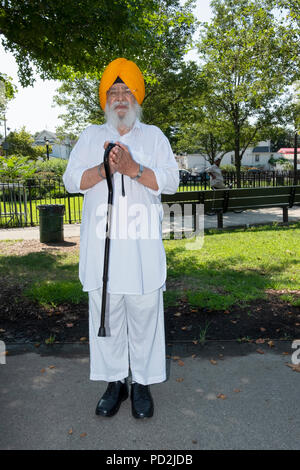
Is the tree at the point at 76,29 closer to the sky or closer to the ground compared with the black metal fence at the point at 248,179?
closer to the sky

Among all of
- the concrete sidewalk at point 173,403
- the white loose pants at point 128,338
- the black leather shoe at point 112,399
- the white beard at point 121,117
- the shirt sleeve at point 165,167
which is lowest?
the concrete sidewalk at point 173,403

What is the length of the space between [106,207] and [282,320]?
8.53 ft

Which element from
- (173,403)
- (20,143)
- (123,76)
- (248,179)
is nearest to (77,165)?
(123,76)

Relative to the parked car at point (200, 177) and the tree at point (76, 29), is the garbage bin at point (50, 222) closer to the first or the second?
the tree at point (76, 29)

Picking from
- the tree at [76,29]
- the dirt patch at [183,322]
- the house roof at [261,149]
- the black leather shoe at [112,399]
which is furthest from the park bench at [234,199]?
the house roof at [261,149]

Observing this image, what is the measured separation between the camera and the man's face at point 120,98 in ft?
8.70

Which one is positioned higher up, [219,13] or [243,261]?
[219,13]

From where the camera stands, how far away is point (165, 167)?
2.66 meters

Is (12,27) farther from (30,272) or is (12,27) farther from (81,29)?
(30,272)

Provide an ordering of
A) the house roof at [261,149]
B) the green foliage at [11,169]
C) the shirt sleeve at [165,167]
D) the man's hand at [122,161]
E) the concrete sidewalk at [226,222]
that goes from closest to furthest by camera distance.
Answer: the man's hand at [122,161] < the shirt sleeve at [165,167] < the concrete sidewalk at [226,222] < the green foliage at [11,169] < the house roof at [261,149]

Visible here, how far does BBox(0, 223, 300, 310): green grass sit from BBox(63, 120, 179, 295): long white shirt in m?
2.27

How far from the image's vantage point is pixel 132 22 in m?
5.87

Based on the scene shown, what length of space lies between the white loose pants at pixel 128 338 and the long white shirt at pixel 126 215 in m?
0.13
